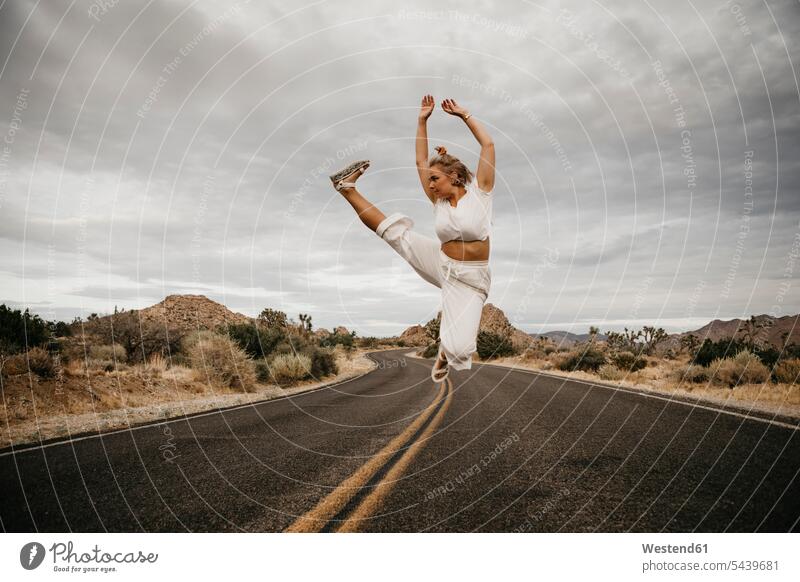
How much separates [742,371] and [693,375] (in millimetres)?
2111

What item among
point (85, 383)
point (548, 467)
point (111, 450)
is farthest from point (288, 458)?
point (85, 383)

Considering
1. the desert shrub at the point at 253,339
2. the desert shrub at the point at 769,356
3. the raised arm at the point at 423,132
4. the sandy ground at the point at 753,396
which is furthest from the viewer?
the desert shrub at the point at 253,339

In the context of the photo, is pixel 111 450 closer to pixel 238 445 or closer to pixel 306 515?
pixel 238 445

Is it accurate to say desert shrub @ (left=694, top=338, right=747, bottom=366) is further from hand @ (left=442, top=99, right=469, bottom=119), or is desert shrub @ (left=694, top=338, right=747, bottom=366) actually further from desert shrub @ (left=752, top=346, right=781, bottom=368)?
hand @ (left=442, top=99, right=469, bottom=119)

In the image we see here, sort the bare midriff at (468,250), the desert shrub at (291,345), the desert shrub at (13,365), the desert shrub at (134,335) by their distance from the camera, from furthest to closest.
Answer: the desert shrub at (291,345)
the desert shrub at (134,335)
the desert shrub at (13,365)
the bare midriff at (468,250)

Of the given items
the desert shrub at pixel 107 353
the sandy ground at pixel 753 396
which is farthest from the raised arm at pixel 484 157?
the desert shrub at pixel 107 353

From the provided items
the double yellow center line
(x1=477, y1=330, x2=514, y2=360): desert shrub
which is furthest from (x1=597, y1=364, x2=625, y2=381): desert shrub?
the double yellow center line

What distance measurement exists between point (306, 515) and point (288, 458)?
199cm

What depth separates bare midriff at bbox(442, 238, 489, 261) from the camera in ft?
10.0

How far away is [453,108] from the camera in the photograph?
3217 millimetres

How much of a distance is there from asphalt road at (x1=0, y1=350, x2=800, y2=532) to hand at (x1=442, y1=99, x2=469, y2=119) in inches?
118

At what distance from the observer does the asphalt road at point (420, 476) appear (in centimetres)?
351

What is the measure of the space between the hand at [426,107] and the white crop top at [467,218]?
2.18 feet
